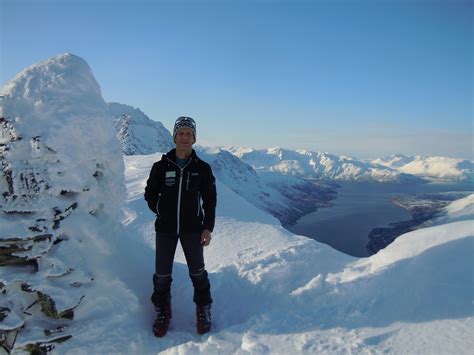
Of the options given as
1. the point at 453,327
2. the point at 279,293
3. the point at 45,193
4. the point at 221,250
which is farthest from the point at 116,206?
the point at 221,250

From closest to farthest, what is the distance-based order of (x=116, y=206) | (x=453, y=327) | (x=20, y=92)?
(x=453, y=327)
(x=20, y=92)
(x=116, y=206)

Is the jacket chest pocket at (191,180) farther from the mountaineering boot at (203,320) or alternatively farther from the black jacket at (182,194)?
the mountaineering boot at (203,320)

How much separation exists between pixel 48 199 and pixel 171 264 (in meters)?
1.73

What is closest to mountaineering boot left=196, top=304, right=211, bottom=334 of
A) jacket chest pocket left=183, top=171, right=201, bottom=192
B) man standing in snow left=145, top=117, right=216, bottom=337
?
man standing in snow left=145, top=117, right=216, bottom=337

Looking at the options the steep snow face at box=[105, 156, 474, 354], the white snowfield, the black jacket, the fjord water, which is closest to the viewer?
the steep snow face at box=[105, 156, 474, 354]

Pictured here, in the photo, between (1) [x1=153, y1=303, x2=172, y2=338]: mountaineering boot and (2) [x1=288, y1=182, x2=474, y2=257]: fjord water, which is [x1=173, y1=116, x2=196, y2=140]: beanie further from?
(2) [x1=288, y1=182, x2=474, y2=257]: fjord water

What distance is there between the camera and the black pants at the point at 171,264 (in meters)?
4.28

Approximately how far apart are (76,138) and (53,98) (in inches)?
23.0

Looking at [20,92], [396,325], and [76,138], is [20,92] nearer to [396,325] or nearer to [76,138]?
[76,138]

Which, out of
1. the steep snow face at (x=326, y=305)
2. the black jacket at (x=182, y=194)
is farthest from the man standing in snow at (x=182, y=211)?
the steep snow face at (x=326, y=305)

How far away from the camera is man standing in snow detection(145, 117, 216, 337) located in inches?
166

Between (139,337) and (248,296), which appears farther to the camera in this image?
(248,296)

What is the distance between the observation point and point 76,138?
433cm

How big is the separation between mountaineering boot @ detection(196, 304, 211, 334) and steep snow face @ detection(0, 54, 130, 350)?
4.59ft
